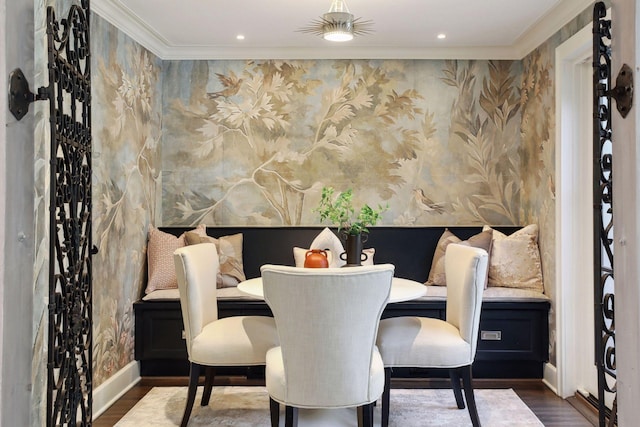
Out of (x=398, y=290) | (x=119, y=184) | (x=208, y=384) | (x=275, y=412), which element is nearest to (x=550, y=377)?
(x=398, y=290)

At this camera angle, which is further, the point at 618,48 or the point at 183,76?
the point at 183,76

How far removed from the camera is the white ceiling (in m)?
3.35

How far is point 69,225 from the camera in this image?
146cm

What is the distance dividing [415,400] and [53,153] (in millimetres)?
2783

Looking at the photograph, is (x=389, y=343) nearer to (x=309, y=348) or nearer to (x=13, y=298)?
(x=309, y=348)

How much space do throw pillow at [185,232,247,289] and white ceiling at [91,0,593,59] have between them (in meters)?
1.58

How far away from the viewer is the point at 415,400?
3279 mm

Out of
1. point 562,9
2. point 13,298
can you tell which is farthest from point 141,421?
point 562,9

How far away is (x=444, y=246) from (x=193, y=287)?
2.18 metres

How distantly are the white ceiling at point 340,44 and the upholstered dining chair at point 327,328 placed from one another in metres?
2.07

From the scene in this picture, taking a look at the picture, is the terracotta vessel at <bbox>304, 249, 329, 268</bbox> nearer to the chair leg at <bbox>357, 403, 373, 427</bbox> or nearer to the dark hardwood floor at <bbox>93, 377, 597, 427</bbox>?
the chair leg at <bbox>357, 403, 373, 427</bbox>

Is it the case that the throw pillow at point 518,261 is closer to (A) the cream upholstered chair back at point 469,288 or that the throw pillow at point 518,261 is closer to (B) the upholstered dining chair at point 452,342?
(A) the cream upholstered chair back at point 469,288

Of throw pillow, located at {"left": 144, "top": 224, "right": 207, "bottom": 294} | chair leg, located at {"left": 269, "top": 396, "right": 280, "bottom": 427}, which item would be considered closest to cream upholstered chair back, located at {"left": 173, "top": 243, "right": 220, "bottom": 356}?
chair leg, located at {"left": 269, "top": 396, "right": 280, "bottom": 427}

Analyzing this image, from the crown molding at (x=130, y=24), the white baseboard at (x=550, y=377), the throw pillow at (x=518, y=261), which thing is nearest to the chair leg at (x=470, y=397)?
the white baseboard at (x=550, y=377)
